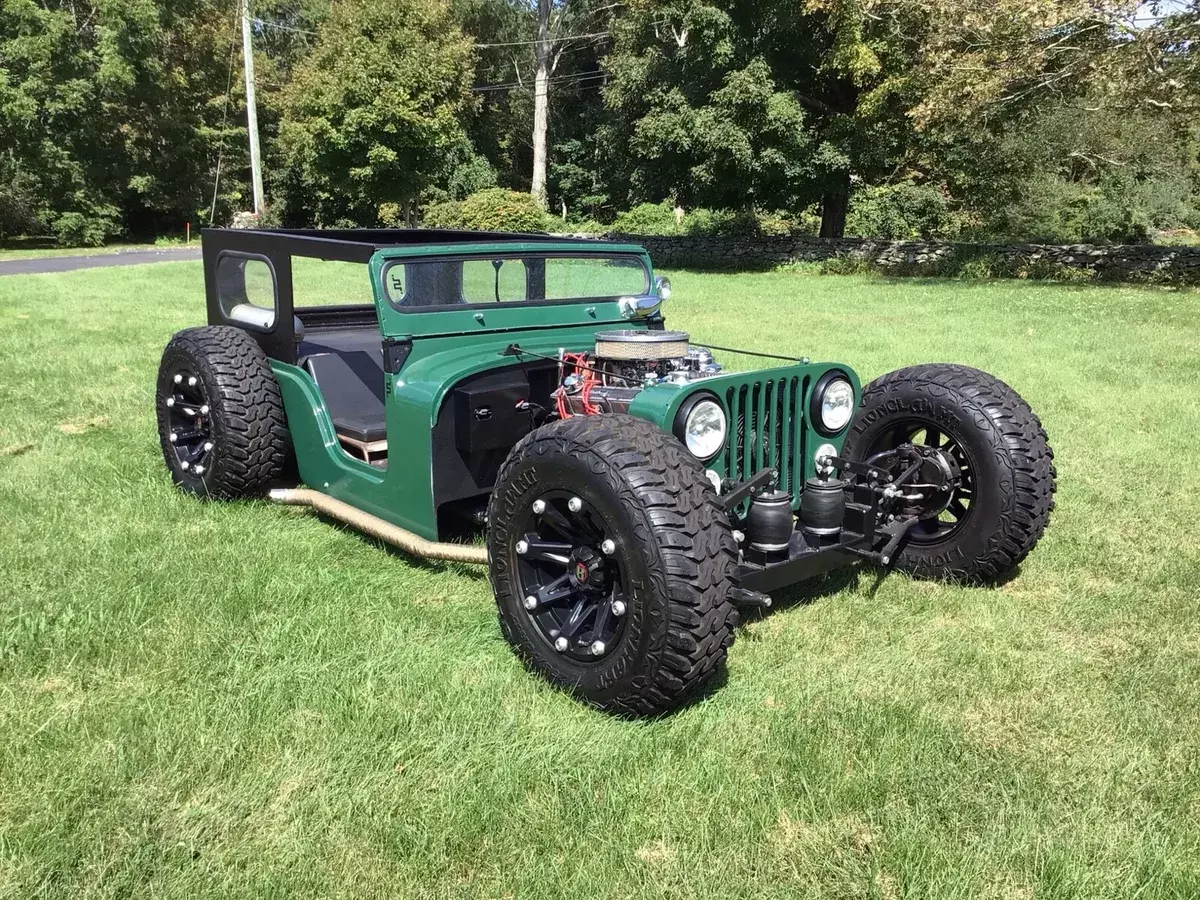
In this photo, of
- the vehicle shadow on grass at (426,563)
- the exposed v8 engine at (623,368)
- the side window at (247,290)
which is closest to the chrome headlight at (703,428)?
the exposed v8 engine at (623,368)

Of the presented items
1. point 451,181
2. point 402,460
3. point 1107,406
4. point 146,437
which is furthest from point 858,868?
point 451,181

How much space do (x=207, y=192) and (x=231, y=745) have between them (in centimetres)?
3799

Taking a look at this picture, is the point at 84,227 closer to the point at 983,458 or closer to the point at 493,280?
the point at 493,280

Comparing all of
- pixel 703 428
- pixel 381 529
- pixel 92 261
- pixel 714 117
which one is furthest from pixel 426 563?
pixel 92 261

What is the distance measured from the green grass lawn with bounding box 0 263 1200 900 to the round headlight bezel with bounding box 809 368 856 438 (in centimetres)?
76

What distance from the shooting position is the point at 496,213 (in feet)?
94.8

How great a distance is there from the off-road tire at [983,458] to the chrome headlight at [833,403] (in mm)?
307

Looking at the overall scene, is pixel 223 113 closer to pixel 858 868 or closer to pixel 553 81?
pixel 553 81

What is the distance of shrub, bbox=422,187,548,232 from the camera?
28.8m

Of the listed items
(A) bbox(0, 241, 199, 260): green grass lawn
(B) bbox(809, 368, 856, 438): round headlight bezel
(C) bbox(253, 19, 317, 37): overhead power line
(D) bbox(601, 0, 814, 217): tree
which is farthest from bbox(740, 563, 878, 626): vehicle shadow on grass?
(C) bbox(253, 19, 317, 37): overhead power line

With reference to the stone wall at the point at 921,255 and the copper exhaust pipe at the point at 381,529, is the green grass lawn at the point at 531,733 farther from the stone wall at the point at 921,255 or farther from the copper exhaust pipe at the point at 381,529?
the stone wall at the point at 921,255

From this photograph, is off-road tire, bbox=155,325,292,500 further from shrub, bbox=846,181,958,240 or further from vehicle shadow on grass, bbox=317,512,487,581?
shrub, bbox=846,181,958,240

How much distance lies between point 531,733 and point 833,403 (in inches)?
75.9

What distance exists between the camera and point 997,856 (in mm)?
2408
